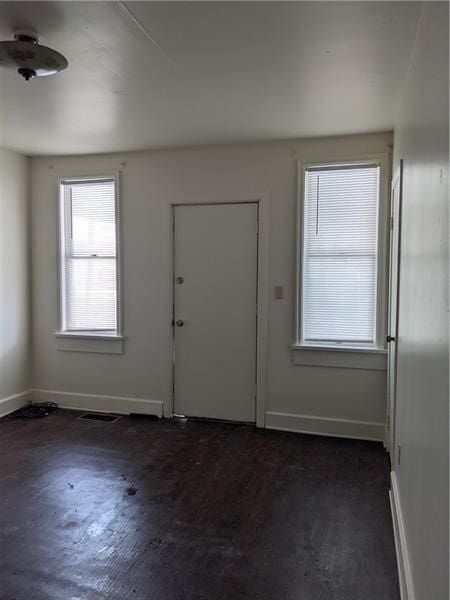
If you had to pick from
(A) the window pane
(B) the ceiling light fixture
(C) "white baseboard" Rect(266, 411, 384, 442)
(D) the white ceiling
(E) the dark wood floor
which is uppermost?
(D) the white ceiling

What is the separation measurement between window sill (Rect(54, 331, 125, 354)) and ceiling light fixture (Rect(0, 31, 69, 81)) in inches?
102

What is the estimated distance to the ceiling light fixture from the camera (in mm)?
2098

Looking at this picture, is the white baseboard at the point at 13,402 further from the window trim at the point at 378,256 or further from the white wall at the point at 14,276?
the window trim at the point at 378,256

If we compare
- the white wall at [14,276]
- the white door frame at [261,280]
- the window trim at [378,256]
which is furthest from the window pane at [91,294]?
the window trim at [378,256]

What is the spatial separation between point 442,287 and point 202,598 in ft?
5.32

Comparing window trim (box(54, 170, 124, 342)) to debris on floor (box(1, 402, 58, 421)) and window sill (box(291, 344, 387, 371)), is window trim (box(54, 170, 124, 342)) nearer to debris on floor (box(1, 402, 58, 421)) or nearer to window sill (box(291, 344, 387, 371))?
debris on floor (box(1, 402, 58, 421))

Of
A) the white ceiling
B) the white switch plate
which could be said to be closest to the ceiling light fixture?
the white ceiling

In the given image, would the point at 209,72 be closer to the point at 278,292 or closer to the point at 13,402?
the point at 278,292

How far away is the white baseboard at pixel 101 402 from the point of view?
14.2ft

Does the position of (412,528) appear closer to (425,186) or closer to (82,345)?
(425,186)

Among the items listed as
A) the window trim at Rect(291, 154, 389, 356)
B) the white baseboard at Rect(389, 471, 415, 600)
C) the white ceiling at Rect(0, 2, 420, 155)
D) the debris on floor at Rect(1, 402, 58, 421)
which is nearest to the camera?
the white baseboard at Rect(389, 471, 415, 600)

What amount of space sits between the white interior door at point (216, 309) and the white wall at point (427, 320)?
183cm

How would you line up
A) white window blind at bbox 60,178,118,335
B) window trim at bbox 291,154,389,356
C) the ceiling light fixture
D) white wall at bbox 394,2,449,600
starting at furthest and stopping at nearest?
white window blind at bbox 60,178,118,335
window trim at bbox 291,154,389,356
the ceiling light fixture
white wall at bbox 394,2,449,600

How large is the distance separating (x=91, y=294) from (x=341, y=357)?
2456 mm
